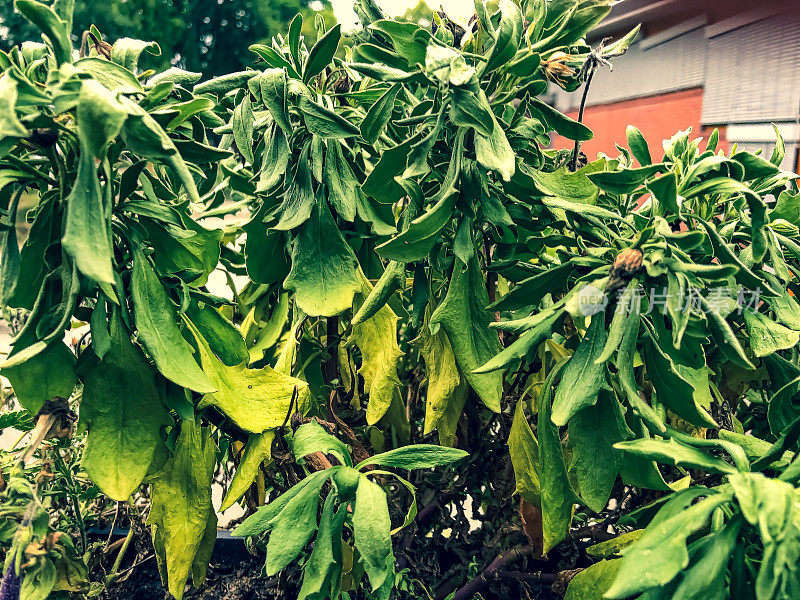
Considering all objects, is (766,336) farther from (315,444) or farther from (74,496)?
(74,496)

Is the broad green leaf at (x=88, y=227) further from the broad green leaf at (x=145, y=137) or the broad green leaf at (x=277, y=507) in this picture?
the broad green leaf at (x=277, y=507)

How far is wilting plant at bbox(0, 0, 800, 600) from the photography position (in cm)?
49

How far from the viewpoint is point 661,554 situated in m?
0.43

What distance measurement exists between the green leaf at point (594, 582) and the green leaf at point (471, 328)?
7.2 inches

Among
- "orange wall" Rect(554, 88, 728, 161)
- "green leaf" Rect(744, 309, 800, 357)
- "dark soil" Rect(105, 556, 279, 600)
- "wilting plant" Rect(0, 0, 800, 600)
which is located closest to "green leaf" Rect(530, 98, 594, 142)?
"wilting plant" Rect(0, 0, 800, 600)

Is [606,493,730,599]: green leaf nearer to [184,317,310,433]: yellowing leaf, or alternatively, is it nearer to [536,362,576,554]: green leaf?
[536,362,576,554]: green leaf

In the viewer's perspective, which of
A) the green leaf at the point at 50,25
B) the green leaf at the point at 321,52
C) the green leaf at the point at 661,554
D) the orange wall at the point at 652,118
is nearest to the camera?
the green leaf at the point at 661,554

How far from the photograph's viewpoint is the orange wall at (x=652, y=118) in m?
4.07

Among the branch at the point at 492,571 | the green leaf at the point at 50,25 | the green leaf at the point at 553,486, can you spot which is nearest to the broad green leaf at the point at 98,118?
the green leaf at the point at 50,25

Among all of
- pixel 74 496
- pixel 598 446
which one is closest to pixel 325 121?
pixel 598 446

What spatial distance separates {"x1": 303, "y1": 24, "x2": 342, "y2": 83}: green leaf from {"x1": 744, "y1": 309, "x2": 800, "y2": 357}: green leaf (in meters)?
0.50

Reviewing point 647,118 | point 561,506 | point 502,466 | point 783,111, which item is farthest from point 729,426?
point 647,118

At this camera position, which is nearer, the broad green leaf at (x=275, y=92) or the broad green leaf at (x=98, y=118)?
the broad green leaf at (x=98, y=118)

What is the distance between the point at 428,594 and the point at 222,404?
446mm
